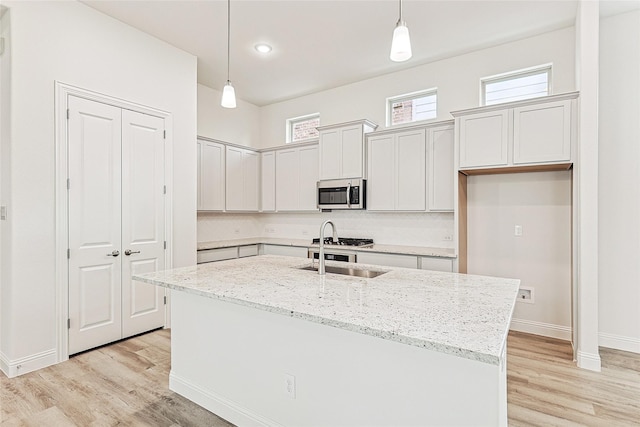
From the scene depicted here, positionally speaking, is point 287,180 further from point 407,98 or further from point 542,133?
point 542,133

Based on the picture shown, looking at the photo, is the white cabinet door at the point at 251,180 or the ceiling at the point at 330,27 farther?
the white cabinet door at the point at 251,180

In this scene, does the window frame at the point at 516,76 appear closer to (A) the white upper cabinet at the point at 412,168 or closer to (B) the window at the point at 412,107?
(B) the window at the point at 412,107

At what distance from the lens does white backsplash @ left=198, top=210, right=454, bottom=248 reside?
14.0ft

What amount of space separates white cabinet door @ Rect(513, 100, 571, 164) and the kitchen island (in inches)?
67.8

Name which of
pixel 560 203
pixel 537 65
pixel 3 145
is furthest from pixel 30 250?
pixel 537 65

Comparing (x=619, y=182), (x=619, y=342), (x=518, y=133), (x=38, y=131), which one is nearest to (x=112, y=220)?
(x=38, y=131)

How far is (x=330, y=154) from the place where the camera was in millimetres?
4727

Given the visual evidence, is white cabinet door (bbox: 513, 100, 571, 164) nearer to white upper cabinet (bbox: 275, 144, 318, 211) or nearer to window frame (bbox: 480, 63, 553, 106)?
window frame (bbox: 480, 63, 553, 106)

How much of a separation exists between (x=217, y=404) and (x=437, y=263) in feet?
8.38

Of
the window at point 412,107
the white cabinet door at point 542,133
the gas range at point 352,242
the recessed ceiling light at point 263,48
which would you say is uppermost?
the recessed ceiling light at point 263,48

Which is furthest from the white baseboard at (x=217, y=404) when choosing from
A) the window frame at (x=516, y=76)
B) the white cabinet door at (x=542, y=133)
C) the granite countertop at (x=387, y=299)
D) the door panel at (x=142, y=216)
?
the window frame at (x=516, y=76)

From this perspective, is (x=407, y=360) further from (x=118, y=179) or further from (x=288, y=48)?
(x=288, y=48)

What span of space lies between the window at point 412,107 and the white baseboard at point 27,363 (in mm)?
4460

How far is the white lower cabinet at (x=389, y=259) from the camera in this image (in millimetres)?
3865
